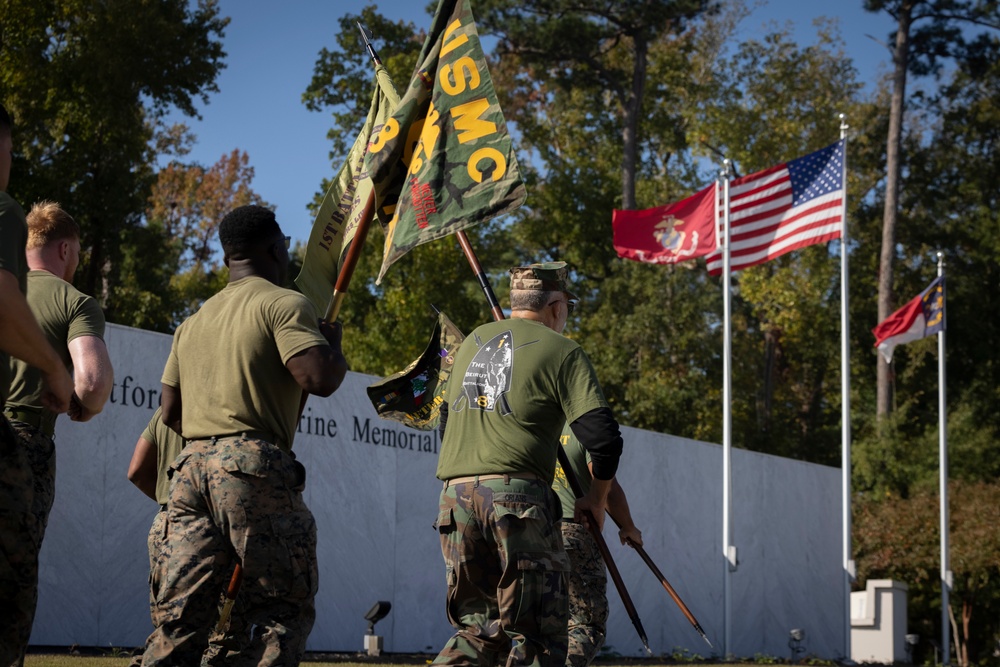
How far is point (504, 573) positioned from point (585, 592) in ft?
6.32

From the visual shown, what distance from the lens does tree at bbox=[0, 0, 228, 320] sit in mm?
24719

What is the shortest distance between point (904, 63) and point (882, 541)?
13.4 m

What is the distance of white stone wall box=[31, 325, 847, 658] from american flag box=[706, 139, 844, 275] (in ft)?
10.3

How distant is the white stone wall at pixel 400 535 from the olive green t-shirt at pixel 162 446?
5.39m

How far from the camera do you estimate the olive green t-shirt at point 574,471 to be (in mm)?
6824

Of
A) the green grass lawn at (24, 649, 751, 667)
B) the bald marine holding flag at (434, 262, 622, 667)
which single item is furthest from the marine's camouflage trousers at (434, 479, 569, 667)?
the green grass lawn at (24, 649, 751, 667)

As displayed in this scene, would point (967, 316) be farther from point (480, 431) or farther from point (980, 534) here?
point (480, 431)

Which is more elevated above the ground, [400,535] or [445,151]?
[445,151]

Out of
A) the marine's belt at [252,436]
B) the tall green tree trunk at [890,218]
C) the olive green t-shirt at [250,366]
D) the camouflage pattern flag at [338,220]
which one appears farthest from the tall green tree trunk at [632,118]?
the marine's belt at [252,436]

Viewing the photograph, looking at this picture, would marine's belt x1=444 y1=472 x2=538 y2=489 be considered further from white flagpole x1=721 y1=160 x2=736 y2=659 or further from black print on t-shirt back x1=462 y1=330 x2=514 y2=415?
white flagpole x1=721 y1=160 x2=736 y2=659

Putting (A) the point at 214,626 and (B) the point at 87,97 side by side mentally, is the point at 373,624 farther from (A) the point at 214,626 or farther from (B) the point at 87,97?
(B) the point at 87,97

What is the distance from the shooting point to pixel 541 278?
5773mm

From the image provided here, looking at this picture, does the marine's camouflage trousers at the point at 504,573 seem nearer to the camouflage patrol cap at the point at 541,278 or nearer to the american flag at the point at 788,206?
the camouflage patrol cap at the point at 541,278

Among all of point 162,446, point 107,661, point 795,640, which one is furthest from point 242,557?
point 795,640
